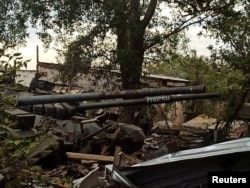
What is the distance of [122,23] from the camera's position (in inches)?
404

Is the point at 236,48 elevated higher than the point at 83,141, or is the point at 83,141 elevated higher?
the point at 236,48

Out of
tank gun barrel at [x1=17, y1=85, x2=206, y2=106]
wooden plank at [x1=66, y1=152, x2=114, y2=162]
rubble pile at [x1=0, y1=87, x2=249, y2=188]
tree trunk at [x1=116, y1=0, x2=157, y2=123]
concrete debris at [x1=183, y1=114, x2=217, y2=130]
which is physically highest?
tree trunk at [x1=116, y1=0, x2=157, y2=123]

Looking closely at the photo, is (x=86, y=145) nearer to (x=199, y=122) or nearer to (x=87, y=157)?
(x=87, y=157)

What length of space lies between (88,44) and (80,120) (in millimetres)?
3186

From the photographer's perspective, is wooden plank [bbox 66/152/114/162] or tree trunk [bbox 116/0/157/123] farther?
tree trunk [bbox 116/0/157/123]

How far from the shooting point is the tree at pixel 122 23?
1023 cm

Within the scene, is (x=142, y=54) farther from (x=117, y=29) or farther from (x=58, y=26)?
(x=58, y=26)

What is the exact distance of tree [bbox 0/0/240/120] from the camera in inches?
403

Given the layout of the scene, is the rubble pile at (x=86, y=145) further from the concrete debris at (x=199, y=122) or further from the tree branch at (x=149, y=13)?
the concrete debris at (x=199, y=122)

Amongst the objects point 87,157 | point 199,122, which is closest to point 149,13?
point 87,157

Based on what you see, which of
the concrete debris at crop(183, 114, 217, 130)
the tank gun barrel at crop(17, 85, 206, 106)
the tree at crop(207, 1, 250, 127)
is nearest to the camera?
the tank gun barrel at crop(17, 85, 206, 106)

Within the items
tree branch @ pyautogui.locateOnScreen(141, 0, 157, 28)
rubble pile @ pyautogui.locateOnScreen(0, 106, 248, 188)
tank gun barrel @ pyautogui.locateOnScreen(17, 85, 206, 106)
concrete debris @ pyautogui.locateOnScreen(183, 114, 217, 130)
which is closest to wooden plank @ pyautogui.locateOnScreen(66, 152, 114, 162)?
rubble pile @ pyautogui.locateOnScreen(0, 106, 248, 188)

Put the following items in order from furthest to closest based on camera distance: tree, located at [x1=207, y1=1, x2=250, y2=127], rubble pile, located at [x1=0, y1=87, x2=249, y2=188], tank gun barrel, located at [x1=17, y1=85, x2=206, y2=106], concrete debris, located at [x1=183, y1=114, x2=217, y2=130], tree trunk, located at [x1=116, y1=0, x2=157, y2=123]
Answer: concrete debris, located at [x1=183, y1=114, x2=217, y2=130], tree trunk, located at [x1=116, y1=0, x2=157, y2=123], tree, located at [x1=207, y1=1, x2=250, y2=127], rubble pile, located at [x1=0, y1=87, x2=249, y2=188], tank gun barrel, located at [x1=17, y1=85, x2=206, y2=106]

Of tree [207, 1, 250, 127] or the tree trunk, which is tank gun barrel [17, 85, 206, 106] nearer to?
tree [207, 1, 250, 127]
